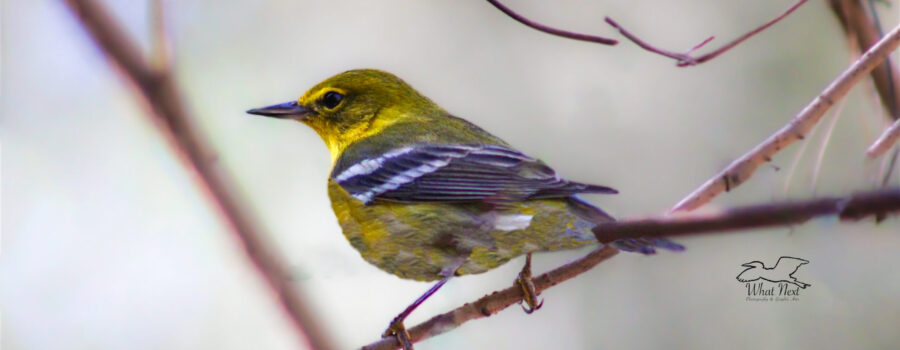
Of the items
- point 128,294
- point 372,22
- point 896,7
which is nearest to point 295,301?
point 128,294

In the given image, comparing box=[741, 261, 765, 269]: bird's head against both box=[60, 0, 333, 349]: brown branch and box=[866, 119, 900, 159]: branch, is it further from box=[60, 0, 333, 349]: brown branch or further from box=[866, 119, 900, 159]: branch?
box=[60, 0, 333, 349]: brown branch

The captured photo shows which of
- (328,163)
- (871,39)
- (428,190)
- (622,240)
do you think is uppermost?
(871,39)

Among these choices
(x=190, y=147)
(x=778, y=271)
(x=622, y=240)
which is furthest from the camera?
(x=190, y=147)

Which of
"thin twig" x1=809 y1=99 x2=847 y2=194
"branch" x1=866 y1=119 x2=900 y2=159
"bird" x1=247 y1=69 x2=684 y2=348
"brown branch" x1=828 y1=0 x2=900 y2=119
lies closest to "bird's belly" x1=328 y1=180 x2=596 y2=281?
"bird" x1=247 y1=69 x2=684 y2=348

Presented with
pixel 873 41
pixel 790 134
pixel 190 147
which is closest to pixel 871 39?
Result: pixel 873 41

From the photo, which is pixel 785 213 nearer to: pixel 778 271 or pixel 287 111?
pixel 778 271

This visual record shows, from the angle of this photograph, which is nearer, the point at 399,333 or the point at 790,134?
the point at 790,134

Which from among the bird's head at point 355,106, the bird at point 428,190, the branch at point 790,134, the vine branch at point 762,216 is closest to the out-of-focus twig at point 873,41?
the branch at point 790,134
